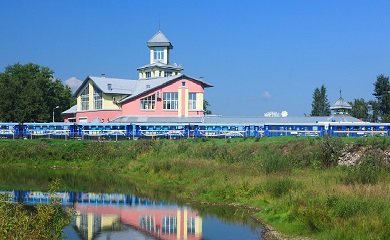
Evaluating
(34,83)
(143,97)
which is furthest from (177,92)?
(34,83)

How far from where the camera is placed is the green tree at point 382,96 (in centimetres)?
7806

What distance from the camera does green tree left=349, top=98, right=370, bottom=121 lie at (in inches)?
3437

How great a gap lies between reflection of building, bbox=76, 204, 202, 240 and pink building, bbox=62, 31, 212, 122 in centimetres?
3830

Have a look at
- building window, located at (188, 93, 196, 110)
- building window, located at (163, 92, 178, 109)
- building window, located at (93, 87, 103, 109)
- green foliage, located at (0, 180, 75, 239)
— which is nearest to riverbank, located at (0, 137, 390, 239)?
green foliage, located at (0, 180, 75, 239)

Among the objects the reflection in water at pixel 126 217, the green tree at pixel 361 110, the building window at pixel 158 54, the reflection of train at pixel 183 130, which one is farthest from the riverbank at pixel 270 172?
the green tree at pixel 361 110

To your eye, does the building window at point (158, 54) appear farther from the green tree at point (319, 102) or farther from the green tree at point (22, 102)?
the green tree at point (319, 102)

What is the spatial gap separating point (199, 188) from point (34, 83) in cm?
5575

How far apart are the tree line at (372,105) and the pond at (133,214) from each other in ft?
172

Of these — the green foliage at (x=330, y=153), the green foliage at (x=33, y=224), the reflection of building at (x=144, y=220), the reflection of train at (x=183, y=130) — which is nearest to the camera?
the green foliage at (x=33, y=224)

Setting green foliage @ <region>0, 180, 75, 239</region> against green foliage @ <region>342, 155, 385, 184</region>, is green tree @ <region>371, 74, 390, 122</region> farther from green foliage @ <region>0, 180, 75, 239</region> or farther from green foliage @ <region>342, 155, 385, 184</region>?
green foliage @ <region>0, 180, 75, 239</region>

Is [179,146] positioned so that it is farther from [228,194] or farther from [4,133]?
[4,133]

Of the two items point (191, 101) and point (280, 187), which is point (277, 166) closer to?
point (280, 187)

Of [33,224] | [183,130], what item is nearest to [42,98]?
[183,130]

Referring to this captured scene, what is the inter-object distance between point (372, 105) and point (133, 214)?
64.3 meters
